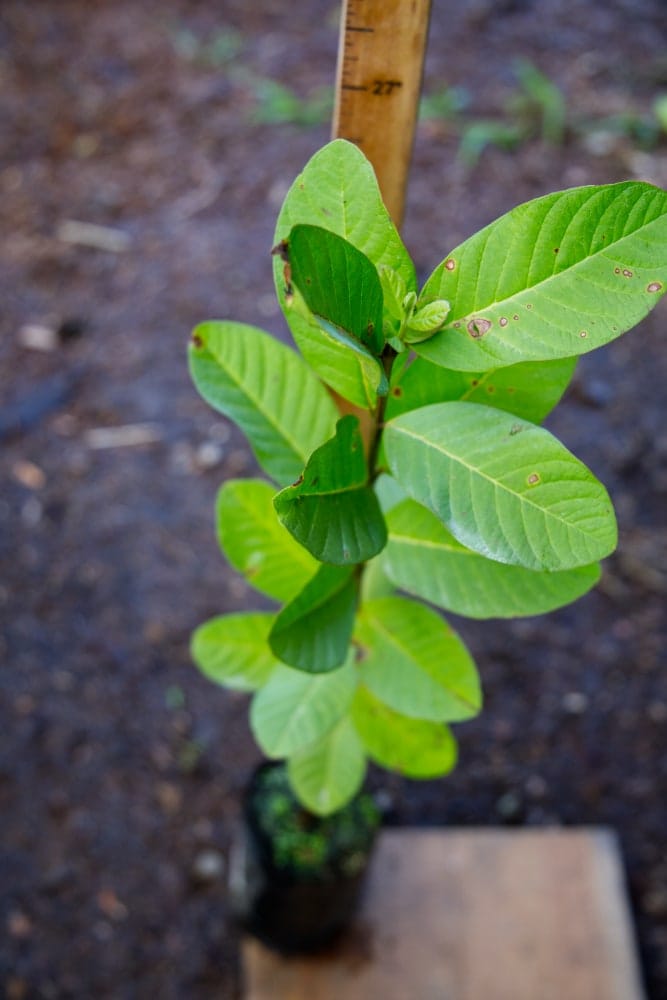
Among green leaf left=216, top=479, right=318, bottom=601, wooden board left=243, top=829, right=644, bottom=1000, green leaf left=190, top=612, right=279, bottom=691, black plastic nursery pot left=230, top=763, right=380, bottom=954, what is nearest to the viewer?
green leaf left=216, top=479, right=318, bottom=601

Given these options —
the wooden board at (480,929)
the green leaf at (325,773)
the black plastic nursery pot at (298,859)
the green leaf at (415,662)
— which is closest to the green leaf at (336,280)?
the green leaf at (415,662)

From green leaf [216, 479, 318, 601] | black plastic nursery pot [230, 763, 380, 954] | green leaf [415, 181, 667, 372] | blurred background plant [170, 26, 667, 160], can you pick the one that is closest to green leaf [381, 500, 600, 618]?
green leaf [216, 479, 318, 601]

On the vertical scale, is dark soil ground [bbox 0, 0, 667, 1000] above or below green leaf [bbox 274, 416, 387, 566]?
below

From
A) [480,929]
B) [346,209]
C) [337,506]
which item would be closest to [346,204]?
[346,209]

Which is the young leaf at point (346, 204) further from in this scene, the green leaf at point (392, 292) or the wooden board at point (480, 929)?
the wooden board at point (480, 929)

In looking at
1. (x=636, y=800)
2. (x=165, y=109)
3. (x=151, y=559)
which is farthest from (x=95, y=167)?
(x=636, y=800)

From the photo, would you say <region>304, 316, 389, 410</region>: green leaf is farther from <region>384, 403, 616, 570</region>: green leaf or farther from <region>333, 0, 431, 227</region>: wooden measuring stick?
<region>333, 0, 431, 227</region>: wooden measuring stick
